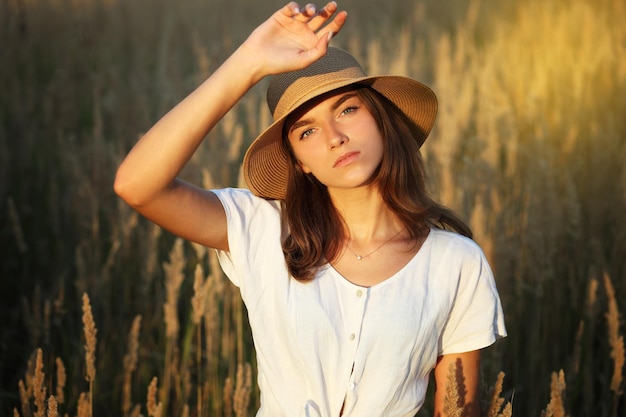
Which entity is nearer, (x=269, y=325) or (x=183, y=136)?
(x=183, y=136)

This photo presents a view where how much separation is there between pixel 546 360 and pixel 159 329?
50.5 inches

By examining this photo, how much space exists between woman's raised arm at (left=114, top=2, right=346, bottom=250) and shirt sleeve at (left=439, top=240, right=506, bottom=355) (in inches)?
24.5

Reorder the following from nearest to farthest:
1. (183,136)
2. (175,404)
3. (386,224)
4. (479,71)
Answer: (183,136) < (386,224) < (175,404) < (479,71)

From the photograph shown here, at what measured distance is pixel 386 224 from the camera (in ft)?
7.00

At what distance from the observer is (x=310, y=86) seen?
195 centimetres

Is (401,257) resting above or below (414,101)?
below

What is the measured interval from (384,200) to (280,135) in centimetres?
29

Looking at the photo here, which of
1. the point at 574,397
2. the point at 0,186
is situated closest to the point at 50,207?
the point at 0,186

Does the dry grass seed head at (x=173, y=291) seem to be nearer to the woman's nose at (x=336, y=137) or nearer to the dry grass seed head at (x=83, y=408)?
the dry grass seed head at (x=83, y=408)

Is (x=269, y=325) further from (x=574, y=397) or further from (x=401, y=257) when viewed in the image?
(x=574, y=397)

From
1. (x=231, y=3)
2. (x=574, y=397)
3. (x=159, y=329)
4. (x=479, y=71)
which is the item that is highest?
(x=231, y=3)

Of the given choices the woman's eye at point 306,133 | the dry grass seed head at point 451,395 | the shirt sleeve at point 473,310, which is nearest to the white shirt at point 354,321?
the shirt sleeve at point 473,310

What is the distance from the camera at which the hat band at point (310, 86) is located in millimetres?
1928

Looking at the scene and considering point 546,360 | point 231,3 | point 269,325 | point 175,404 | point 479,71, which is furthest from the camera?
point 231,3
